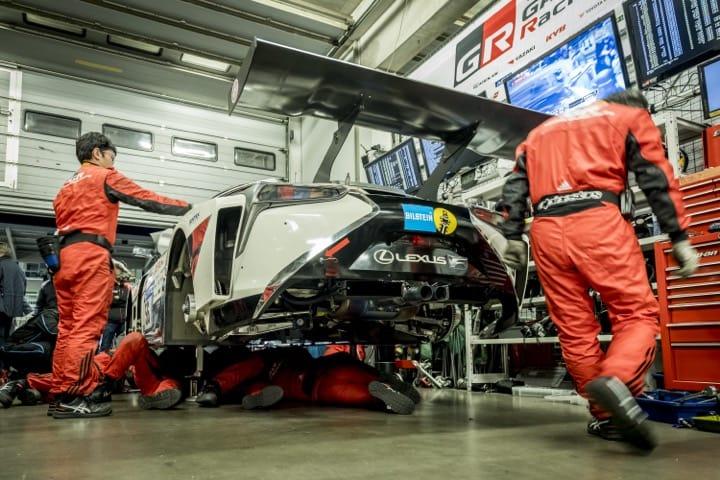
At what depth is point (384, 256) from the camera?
98.8 inches

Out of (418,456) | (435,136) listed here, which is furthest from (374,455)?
(435,136)

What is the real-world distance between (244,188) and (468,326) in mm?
3262

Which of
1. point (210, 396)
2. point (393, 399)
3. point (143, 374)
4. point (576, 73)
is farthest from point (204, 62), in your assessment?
point (393, 399)

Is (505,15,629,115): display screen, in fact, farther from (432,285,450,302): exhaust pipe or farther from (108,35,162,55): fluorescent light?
(108,35,162,55): fluorescent light

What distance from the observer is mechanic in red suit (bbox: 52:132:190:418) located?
3.19m

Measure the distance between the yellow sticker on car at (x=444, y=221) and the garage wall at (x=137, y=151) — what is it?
7469mm

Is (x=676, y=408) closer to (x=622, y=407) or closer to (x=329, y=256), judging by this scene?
(x=622, y=407)

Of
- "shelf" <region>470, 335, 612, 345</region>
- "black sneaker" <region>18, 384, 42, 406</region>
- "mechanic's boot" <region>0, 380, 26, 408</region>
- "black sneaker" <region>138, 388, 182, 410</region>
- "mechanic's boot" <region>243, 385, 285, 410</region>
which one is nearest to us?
"mechanic's boot" <region>243, 385, 285, 410</region>

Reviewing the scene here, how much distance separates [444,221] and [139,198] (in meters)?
1.88

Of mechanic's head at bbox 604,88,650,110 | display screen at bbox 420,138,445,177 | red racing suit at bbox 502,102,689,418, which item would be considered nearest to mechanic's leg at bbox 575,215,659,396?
red racing suit at bbox 502,102,689,418

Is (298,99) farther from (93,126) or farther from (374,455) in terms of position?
(93,126)

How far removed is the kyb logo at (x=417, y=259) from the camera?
2.50 m

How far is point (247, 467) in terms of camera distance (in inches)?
68.9

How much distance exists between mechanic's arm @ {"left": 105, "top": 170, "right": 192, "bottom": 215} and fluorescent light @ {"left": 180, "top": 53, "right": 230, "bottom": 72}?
6760mm
